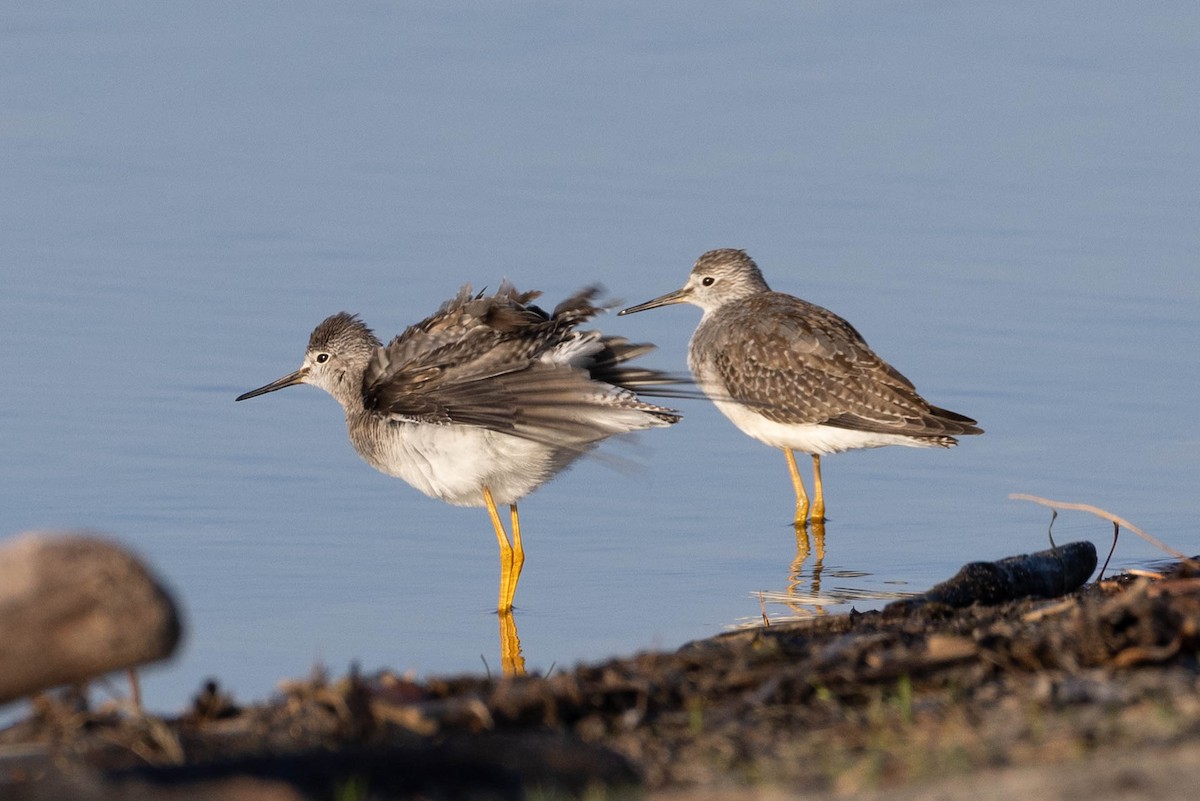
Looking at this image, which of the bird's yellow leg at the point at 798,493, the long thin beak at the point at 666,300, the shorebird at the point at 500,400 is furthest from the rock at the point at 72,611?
the long thin beak at the point at 666,300

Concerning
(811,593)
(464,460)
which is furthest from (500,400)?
(811,593)

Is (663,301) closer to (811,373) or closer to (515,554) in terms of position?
(811,373)

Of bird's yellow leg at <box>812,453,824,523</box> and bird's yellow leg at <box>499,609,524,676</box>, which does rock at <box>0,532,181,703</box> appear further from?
bird's yellow leg at <box>812,453,824,523</box>

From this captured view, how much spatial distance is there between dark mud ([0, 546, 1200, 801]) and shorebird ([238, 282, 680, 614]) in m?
2.65

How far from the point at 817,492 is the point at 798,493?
0.12m

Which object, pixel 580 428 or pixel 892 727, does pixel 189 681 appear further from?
pixel 892 727

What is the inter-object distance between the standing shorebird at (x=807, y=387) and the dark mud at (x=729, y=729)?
15.5ft

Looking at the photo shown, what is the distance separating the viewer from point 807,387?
1127cm

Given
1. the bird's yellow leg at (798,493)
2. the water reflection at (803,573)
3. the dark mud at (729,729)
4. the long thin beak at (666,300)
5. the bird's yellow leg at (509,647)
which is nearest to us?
the dark mud at (729,729)

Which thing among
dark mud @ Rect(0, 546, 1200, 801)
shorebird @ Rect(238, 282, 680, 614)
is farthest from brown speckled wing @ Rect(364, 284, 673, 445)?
dark mud @ Rect(0, 546, 1200, 801)

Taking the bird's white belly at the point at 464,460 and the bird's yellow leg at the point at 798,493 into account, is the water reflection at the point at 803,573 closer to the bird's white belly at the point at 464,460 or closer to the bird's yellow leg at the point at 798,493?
the bird's yellow leg at the point at 798,493

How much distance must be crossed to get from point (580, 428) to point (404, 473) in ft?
4.21

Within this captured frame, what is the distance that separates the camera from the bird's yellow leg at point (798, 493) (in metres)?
10.9

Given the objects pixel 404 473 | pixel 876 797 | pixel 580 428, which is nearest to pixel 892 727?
pixel 876 797
